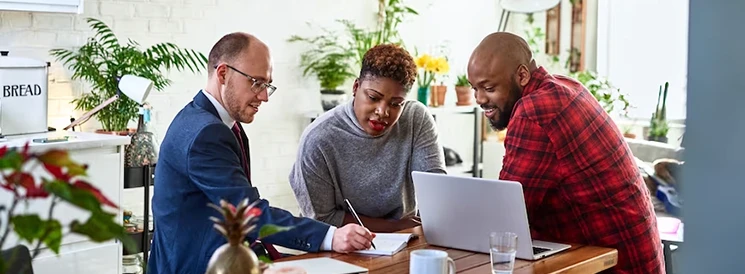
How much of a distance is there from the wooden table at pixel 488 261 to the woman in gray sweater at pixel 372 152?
56 cm

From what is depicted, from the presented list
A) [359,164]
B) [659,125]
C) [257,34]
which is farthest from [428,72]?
[359,164]

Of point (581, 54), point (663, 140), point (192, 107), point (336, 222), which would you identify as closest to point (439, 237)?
point (336, 222)

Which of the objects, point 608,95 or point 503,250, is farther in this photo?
Answer: point 608,95

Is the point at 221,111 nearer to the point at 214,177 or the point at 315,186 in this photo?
the point at 214,177

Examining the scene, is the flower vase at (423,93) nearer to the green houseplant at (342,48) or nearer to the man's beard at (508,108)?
the green houseplant at (342,48)

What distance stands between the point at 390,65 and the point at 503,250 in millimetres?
983

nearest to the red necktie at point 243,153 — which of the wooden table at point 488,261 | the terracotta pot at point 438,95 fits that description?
the wooden table at point 488,261

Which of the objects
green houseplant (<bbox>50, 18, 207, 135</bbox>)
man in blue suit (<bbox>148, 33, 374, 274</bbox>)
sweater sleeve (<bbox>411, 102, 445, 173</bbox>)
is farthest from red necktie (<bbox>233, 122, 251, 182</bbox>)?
green houseplant (<bbox>50, 18, 207, 135</bbox>)

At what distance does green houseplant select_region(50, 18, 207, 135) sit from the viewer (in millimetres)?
4445

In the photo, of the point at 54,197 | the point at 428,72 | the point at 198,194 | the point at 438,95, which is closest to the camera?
the point at 54,197

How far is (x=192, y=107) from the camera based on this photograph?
2.79m

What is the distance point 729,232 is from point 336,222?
251cm

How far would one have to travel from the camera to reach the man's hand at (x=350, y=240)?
2732 millimetres

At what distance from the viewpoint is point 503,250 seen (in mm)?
2490
